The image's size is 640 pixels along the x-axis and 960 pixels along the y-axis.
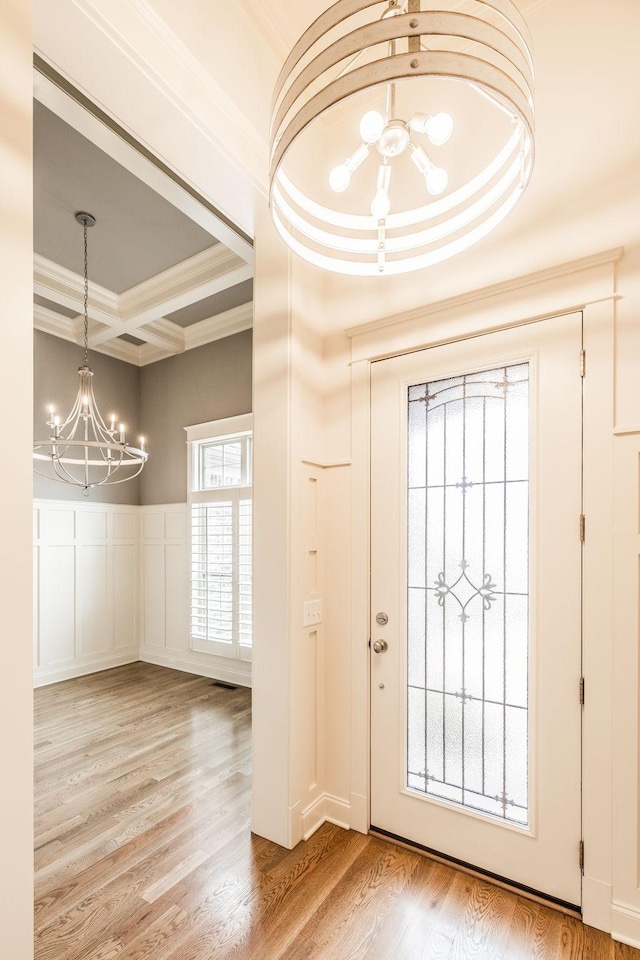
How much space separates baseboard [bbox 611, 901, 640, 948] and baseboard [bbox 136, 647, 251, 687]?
3.24m

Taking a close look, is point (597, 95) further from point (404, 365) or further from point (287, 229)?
point (287, 229)

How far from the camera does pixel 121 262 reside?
397 centimetres

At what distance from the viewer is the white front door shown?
1.87 m

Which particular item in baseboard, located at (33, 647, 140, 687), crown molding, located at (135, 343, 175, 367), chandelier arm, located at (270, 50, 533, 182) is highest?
crown molding, located at (135, 343, 175, 367)

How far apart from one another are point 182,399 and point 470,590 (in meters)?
4.10

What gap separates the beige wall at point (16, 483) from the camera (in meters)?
1.17

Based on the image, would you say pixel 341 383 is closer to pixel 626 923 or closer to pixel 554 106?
pixel 554 106

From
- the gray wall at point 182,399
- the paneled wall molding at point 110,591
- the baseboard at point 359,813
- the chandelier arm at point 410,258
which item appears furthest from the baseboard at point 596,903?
the gray wall at point 182,399

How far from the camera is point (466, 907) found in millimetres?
1867

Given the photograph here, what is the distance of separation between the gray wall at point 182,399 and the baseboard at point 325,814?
3.32 metres

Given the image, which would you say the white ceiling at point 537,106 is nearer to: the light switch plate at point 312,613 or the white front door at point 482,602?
the white front door at point 482,602

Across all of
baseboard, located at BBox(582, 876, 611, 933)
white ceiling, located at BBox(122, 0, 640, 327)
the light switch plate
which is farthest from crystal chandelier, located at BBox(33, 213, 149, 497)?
baseboard, located at BBox(582, 876, 611, 933)

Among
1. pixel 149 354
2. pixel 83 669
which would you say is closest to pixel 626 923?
pixel 83 669

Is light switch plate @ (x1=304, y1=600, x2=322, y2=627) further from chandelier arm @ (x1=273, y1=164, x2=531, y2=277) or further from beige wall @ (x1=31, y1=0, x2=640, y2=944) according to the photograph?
chandelier arm @ (x1=273, y1=164, x2=531, y2=277)
